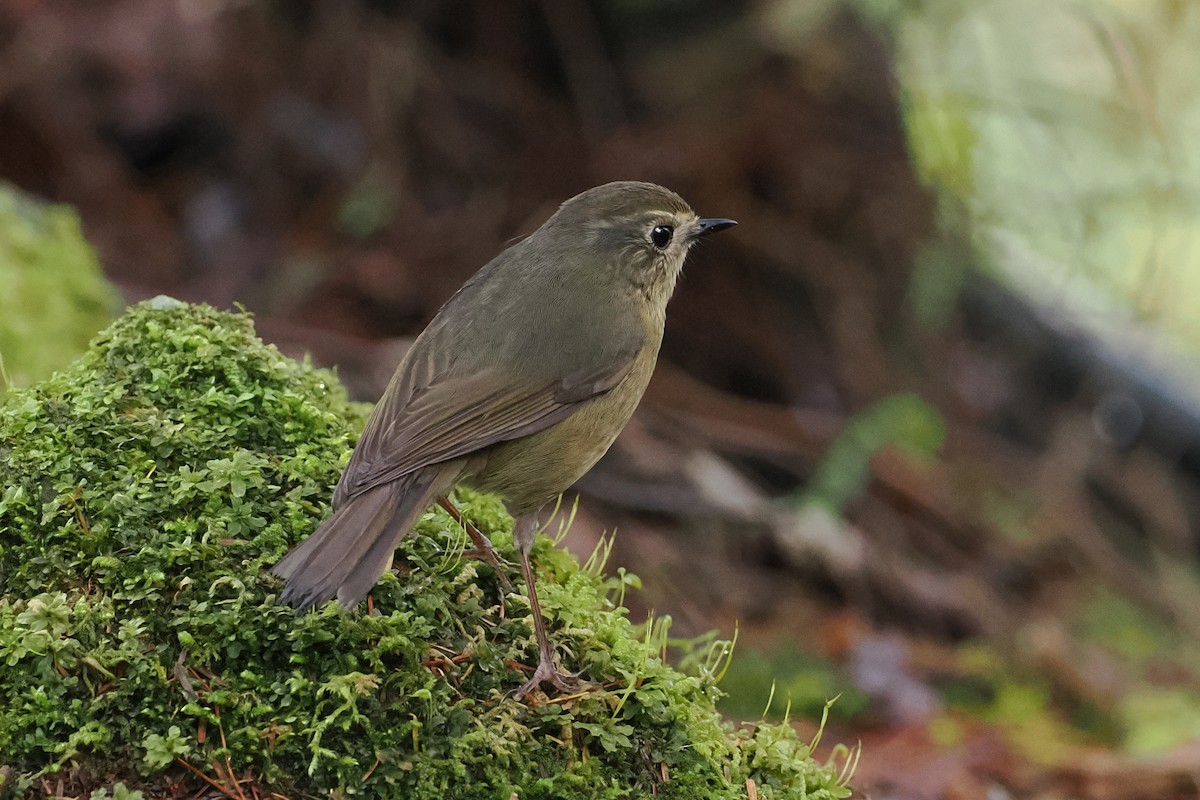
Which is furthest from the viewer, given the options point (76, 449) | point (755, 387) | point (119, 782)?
point (755, 387)

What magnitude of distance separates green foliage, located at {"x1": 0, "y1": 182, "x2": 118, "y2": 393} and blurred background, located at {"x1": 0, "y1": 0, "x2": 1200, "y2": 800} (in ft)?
4.65

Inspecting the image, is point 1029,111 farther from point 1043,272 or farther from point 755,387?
point 755,387

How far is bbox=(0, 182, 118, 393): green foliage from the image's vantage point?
4973mm

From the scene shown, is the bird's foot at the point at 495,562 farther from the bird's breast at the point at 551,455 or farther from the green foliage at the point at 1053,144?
the green foliage at the point at 1053,144

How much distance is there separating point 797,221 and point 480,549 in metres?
5.82

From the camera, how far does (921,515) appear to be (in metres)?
7.64

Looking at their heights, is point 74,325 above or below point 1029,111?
below

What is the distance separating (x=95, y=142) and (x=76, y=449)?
6.18 meters

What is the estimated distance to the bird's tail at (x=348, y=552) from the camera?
2766 millimetres

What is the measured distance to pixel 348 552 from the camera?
283 cm

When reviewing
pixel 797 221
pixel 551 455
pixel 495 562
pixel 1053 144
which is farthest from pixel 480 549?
pixel 1053 144

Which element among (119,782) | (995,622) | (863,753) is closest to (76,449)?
(119,782)

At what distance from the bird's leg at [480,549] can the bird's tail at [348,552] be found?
0.34 m

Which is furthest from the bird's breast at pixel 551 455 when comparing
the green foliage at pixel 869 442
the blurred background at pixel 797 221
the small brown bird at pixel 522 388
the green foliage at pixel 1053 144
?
the green foliage at pixel 1053 144
